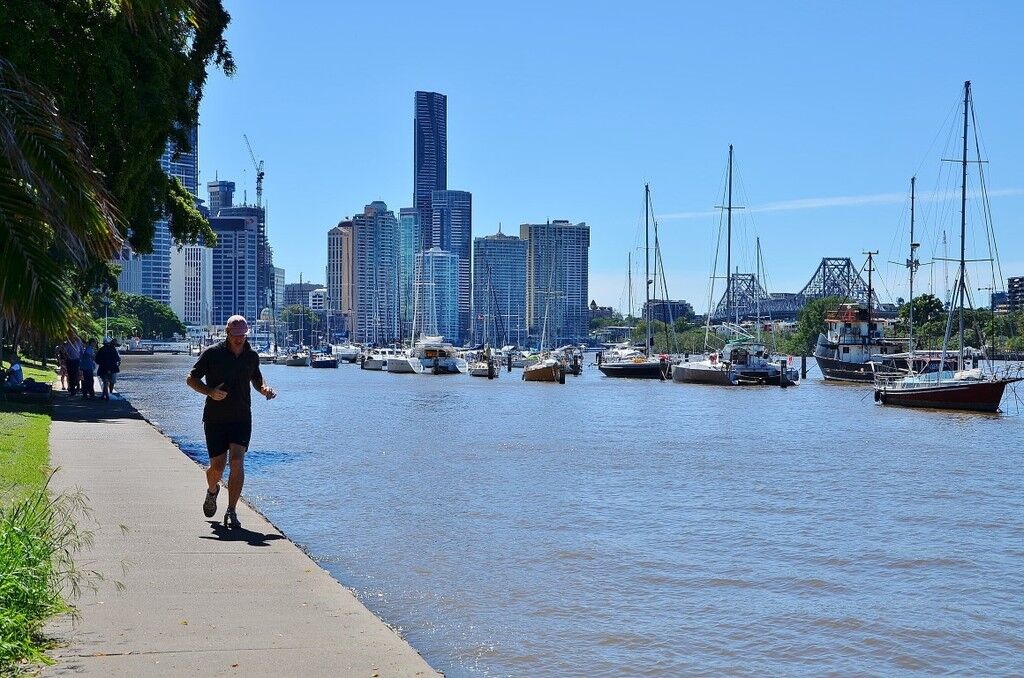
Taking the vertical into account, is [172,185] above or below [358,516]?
above

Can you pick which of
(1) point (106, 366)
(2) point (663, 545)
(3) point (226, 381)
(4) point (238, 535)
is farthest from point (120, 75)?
(1) point (106, 366)

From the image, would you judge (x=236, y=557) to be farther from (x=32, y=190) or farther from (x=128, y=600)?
(x=32, y=190)

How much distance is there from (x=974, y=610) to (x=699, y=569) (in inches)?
116

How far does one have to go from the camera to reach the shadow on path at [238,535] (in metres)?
11.2

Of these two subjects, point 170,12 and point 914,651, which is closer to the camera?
point 914,651

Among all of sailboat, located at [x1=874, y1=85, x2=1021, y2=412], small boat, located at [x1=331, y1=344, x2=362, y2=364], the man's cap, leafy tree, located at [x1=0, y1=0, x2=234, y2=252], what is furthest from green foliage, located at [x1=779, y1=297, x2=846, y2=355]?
the man's cap

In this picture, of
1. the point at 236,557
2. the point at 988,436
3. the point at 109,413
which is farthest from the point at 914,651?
the point at 988,436

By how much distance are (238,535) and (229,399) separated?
1329 millimetres

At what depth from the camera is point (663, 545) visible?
14914mm

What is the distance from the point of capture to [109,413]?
90.1ft

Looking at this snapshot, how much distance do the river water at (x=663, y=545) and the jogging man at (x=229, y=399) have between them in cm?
166

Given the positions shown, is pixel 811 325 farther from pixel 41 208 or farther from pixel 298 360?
pixel 41 208

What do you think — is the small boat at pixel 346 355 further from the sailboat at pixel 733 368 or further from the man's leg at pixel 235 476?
the man's leg at pixel 235 476

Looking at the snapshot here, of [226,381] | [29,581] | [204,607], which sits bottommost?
[204,607]
